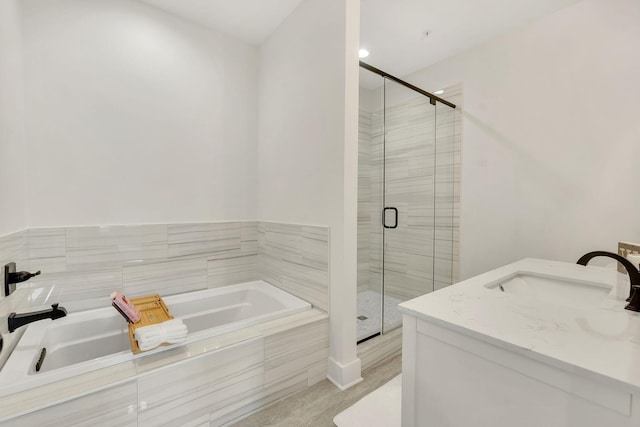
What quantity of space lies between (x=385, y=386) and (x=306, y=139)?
1.72 metres

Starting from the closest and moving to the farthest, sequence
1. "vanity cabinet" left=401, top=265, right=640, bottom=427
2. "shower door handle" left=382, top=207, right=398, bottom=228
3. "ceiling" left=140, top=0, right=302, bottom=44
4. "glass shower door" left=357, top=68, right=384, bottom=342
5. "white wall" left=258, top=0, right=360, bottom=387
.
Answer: "vanity cabinet" left=401, top=265, right=640, bottom=427 → "white wall" left=258, top=0, right=360, bottom=387 → "ceiling" left=140, top=0, right=302, bottom=44 → "glass shower door" left=357, top=68, right=384, bottom=342 → "shower door handle" left=382, top=207, right=398, bottom=228

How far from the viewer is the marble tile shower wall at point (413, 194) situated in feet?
8.52

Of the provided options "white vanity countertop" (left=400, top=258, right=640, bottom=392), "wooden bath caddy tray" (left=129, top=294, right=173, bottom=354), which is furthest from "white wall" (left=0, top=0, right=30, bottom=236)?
"white vanity countertop" (left=400, top=258, right=640, bottom=392)

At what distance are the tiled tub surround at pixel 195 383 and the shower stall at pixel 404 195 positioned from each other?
2.82 ft

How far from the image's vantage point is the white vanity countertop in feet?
2.12

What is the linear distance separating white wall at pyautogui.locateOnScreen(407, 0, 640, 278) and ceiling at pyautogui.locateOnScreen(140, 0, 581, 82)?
20 cm

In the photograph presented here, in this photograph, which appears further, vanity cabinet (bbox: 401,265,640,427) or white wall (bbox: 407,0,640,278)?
white wall (bbox: 407,0,640,278)

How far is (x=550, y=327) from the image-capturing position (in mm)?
830

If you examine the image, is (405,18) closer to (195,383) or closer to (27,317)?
(195,383)

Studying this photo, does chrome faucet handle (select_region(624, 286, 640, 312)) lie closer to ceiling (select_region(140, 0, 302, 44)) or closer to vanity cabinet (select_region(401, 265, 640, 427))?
vanity cabinet (select_region(401, 265, 640, 427))

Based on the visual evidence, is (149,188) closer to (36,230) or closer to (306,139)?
(36,230)

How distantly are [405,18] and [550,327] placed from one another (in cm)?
234

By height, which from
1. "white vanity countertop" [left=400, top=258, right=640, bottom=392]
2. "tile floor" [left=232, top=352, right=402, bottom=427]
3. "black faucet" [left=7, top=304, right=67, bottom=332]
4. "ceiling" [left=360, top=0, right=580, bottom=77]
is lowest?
"tile floor" [left=232, top=352, right=402, bottom=427]

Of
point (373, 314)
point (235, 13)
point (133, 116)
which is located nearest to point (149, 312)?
point (133, 116)
